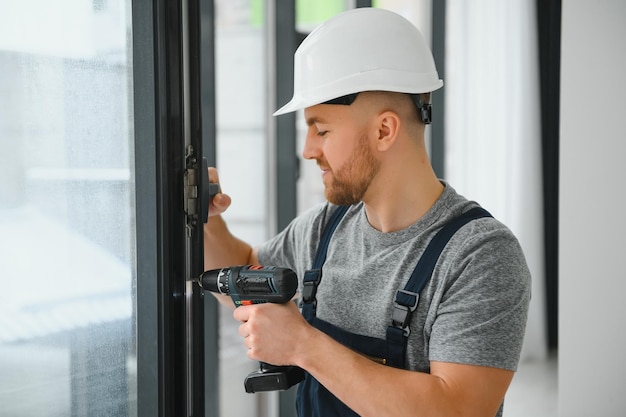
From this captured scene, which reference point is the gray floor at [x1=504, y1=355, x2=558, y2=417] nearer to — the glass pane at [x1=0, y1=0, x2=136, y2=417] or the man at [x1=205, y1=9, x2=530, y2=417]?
the man at [x1=205, y1=9, x2=530, y2=417]

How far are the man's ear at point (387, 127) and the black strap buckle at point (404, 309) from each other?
1.07 feet

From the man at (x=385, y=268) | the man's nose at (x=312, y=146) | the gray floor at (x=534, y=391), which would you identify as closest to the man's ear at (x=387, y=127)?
the man at (x=385, y=268)

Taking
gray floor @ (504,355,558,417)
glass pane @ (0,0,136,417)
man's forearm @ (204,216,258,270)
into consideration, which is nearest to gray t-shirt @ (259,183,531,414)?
man's forearm @ (204,216,258,270)

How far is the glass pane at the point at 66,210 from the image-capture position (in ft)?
3.58

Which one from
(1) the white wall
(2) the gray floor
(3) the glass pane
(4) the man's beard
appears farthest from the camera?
(2) the gray floor

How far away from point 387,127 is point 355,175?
12 cm

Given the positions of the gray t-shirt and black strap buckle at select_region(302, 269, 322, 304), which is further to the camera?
black strap buckle at select_region(302, 269, 322, 304)

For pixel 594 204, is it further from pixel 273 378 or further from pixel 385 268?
pixel 273 378

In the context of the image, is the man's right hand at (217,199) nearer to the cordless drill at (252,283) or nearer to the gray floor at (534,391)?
the cordless drill at (252,283)

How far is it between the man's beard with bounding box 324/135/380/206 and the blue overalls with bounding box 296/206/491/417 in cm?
19

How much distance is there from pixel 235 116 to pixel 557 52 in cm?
303

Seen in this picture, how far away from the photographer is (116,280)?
1.24 metres

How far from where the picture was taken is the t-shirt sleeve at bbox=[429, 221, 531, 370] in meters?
1.34

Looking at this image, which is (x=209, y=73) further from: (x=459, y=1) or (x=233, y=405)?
(x=459, y=1)
